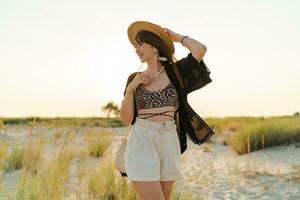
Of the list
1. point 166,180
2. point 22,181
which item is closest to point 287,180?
point 22,181

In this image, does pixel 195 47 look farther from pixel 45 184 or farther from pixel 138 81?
pixel 45 184

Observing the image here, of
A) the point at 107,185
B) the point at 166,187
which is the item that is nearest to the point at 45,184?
the point at 107,185

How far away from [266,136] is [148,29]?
978cm

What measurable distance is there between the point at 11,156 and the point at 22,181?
416cm

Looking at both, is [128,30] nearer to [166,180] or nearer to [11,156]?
[166,180]

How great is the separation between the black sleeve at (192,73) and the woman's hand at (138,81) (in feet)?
1.21

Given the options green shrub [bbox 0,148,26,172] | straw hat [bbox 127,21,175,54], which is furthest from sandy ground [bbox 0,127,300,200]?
straw hat [bbox 127,21,175,54]

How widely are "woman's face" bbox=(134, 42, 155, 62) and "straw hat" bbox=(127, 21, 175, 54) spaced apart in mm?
106

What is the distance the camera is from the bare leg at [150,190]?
368cm

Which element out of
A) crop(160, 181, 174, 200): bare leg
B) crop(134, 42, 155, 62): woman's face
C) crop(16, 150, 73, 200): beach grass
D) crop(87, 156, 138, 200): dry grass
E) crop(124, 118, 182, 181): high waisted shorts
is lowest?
crop(87, 156, 138, 200): dry grass

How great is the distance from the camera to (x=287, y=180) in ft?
27.9

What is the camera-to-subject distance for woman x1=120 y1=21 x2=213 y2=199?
378cm

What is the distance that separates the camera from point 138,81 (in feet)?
12.8

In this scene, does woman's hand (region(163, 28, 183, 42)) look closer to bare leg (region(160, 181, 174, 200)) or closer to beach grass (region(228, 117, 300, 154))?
bare leg (region(160, 181, 174, 200))
